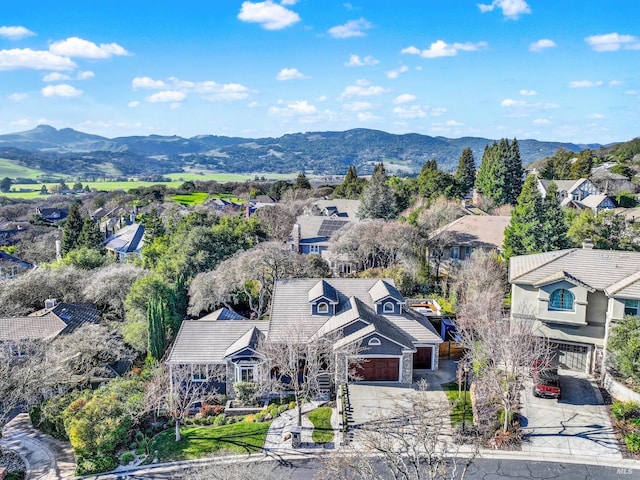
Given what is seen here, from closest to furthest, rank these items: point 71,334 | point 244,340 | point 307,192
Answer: point 244,340
point 71,334
point 307,192

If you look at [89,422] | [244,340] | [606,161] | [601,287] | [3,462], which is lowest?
[3,462]

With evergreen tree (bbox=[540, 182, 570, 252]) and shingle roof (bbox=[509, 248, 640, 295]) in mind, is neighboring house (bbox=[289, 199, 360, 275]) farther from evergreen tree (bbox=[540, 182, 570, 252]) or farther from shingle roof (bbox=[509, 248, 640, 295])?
shingle roof (bbox=[509, 248, 640, 295])

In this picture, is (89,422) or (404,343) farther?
(404,343)

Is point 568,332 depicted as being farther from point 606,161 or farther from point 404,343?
point 606,161

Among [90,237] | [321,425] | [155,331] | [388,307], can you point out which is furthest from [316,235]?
[321,425]

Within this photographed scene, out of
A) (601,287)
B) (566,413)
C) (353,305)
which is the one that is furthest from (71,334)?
(601,287)

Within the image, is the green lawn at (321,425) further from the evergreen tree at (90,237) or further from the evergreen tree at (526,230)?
the evergreen tree at (90,237)

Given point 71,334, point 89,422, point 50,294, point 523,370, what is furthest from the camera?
point 50,294

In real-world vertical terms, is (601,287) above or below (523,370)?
above

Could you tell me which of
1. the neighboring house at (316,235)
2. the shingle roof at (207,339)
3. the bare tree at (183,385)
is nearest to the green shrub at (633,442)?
the shingle roof at (207,339)
